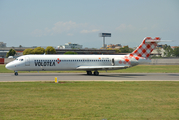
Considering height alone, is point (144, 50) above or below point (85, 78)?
above

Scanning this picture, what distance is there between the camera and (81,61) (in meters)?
37.0

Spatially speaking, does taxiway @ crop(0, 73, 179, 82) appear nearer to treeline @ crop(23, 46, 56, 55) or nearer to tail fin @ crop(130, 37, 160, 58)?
tail fin @ crop(130, 37, 160, 58)

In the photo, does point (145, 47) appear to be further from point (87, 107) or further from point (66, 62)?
point (87, 107)

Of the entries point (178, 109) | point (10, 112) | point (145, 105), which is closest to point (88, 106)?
point (145, 105)

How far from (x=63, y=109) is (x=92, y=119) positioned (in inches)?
96.8

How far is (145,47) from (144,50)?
24.6 inches

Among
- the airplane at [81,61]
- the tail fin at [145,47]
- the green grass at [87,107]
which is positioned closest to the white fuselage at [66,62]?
the airplane at [81,61]

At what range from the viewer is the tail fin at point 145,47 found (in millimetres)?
39812

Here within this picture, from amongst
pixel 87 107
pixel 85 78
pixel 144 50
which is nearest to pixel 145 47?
pixel 144 50

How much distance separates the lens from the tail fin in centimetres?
3981

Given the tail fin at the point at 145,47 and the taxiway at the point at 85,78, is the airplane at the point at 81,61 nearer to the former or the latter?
the tail fin at the point at 145,47

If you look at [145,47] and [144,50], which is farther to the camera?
[145,47]

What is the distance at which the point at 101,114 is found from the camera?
1144 cm

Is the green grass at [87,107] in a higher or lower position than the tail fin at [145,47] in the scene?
lower
